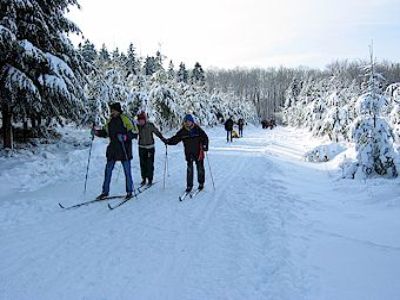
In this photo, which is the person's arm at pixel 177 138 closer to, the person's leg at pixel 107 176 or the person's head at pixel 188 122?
the person's head at pixel 188 122

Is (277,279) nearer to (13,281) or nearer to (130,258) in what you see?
(130,258)

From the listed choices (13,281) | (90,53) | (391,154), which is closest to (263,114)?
(90,53)

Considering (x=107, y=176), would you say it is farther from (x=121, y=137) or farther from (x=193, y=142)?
(x=193, y=142)

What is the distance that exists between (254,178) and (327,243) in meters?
5.65

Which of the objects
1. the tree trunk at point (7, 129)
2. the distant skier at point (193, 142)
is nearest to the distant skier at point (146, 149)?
the distant skier at point (193, 142)

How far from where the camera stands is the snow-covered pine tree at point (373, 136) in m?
→ 10.4

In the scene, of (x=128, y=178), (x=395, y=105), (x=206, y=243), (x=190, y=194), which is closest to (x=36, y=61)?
(x=128, y=178)

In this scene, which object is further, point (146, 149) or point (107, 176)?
point (146, 149)

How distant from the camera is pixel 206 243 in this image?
5371mm

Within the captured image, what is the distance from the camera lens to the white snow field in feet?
13.2

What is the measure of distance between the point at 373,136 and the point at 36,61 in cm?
1120

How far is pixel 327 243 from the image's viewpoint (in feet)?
17.2

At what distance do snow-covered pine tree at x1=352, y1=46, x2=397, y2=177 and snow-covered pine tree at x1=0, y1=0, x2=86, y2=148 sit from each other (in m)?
9.89

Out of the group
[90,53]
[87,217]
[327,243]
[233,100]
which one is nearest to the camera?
[327,243]
